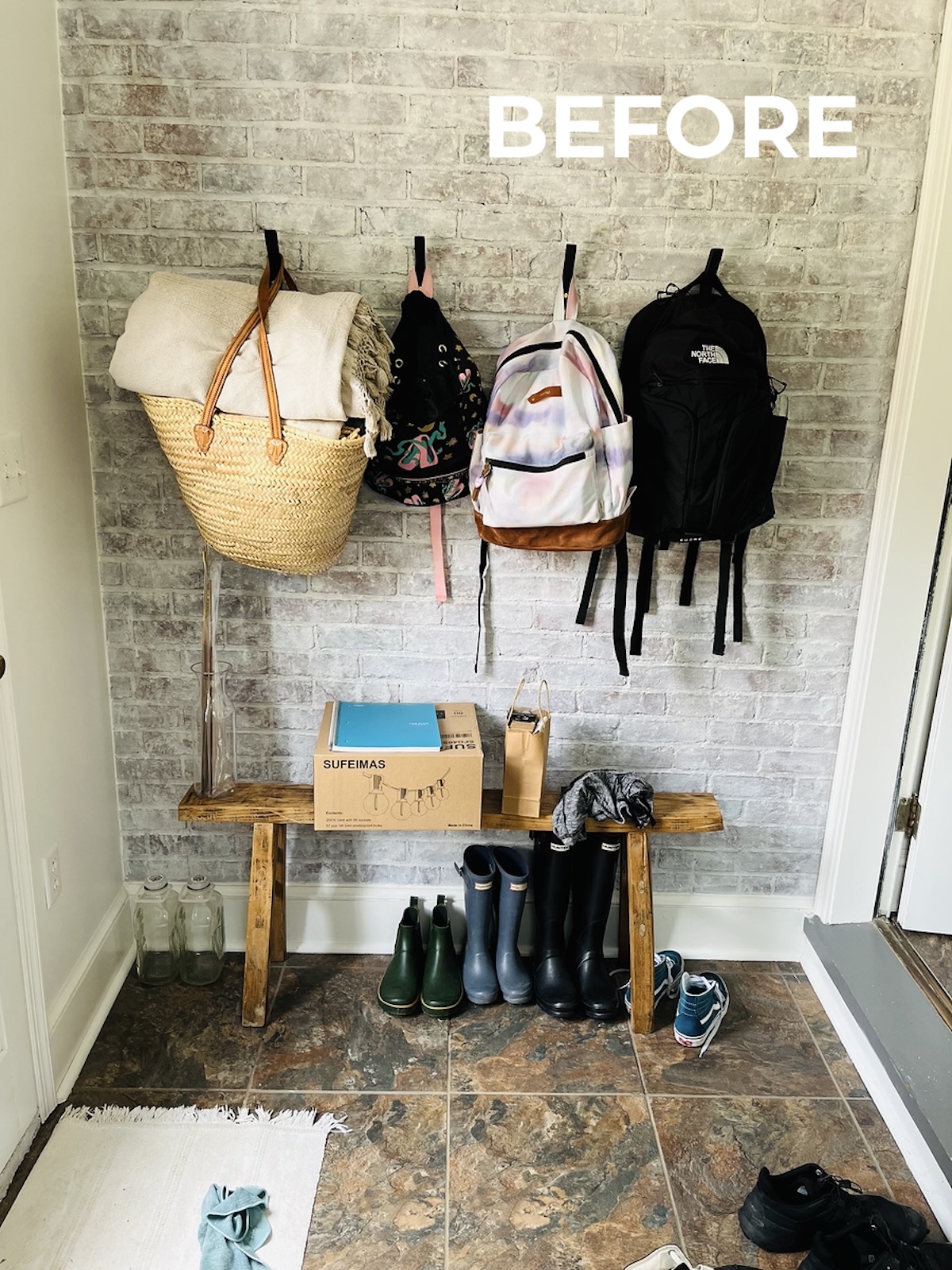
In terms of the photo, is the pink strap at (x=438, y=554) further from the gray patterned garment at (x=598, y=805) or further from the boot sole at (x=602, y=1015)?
the boot sole at (x=602, y=1015)

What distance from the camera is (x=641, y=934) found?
2127 mm

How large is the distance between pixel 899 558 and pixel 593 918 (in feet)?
3.44

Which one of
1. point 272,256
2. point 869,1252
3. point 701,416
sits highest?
point 272,256

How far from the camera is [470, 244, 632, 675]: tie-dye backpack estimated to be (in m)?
1.85

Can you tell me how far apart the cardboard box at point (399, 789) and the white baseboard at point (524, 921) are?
1.28 feet

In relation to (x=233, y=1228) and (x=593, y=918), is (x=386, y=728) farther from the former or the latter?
(x=233, y=1228)

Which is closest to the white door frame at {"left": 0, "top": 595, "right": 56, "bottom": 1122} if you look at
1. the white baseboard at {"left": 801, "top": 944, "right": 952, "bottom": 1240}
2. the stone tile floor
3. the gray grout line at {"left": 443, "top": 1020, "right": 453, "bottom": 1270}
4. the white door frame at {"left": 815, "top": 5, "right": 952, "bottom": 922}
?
the stone tile floor

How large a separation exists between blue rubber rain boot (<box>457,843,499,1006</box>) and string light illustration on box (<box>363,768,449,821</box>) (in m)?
0.26

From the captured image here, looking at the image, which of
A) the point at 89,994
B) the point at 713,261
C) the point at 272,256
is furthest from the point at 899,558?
the point at 89,994

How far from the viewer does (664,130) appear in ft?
6.35

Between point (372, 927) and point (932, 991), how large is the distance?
127cm

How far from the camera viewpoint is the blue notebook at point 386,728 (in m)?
2.01

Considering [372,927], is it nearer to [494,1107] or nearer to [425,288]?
[494,1107]

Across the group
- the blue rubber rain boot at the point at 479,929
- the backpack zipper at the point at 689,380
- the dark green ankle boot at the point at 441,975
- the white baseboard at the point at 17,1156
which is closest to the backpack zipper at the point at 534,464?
the backpack zipper at the point at 689,380
